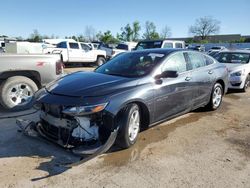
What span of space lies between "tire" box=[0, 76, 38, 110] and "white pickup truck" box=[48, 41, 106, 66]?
456 inches

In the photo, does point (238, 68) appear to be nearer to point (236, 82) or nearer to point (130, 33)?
point (236, 82)

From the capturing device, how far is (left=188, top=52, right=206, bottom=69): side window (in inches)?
224

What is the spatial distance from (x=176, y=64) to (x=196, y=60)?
880mm

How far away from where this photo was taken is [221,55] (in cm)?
1058

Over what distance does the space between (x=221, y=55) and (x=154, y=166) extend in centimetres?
806

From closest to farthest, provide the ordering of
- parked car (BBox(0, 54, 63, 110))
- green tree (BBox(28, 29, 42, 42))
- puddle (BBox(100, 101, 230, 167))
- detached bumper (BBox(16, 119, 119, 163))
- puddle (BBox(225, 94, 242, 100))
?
detached bumper (BBox(16, 119, 119, 163))
puddle (BBox(100, 101, 230, 167))
parked car (BBox(0, 54, 63, 110))
puddle (BBox(225, 94, 242, 100))
green tree (BBox(28, 29, 42, 42))

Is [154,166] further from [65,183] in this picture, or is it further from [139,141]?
[65,183]

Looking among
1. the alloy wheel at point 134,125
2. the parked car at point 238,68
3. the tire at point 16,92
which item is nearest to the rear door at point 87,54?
the parked car at point 238,68

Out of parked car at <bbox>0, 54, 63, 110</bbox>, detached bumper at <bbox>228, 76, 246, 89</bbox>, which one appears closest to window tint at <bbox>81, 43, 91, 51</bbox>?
detached bumper at <bbox>228, 76, 246, 89</bbox>

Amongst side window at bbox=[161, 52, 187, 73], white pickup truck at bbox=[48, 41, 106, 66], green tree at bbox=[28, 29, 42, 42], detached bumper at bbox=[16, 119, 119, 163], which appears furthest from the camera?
green tree at bbox=[28, 29, 42, 42]

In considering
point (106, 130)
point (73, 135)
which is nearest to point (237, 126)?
point (106, 130)

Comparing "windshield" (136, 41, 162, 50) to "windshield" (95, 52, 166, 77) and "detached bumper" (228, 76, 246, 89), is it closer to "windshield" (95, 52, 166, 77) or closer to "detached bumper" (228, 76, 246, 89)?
"detached bumper" (228, 76, 246, 89)

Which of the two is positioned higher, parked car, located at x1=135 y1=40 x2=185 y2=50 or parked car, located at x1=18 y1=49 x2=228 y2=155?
parked car, located at x1=135 y1=40 x2=185 y2=50

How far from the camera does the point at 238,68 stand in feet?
30.0
